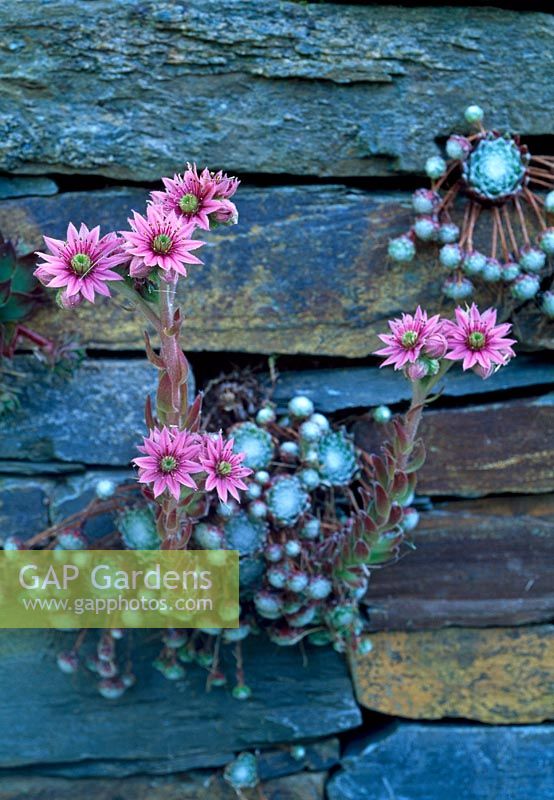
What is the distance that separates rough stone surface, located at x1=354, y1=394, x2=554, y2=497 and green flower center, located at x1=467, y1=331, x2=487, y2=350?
0.62m

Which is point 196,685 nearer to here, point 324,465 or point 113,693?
point 113,693

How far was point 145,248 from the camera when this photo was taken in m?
1.33

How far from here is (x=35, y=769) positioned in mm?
2246

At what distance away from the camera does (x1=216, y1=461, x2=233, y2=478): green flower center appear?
1.52 meters

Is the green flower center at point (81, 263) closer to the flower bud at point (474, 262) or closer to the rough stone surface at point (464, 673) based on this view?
the flower bud at point (474, 262)

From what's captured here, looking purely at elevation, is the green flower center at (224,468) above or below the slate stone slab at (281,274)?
below

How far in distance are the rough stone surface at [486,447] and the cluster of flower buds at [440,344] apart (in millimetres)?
599

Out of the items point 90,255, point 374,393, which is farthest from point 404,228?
point 90,255

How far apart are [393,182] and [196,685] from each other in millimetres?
1389

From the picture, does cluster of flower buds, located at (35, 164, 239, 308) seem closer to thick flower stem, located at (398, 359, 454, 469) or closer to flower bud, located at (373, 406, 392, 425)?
thick flower stem, located at (398, 359, 454, 469)

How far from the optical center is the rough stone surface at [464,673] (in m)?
2.26

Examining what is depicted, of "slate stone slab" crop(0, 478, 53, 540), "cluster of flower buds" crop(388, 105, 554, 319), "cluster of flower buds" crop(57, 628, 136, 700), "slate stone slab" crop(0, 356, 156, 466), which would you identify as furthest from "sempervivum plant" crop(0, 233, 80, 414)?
"cluster of flower buds" crop(388, 105, 554, 319)

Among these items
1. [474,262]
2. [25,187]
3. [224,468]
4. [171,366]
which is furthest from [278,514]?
[25,187]

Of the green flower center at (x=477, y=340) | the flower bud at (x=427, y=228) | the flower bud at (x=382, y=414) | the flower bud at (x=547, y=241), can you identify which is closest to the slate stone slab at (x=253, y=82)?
the flower bud at (x=427, y=228)
